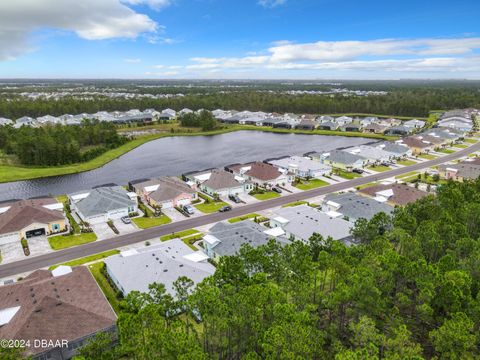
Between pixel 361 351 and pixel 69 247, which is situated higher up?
pixel 361 351

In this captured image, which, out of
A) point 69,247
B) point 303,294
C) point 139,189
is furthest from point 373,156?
point 69,247

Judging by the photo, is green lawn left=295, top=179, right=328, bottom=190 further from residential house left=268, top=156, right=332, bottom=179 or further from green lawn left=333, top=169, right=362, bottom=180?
green lawn left=333, top=169, right=362, bottom=180

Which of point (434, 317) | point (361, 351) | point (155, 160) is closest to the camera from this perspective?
point (361, 351)

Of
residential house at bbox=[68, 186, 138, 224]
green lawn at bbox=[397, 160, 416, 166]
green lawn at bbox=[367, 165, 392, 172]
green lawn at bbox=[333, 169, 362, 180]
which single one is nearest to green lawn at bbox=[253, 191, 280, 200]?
green lawn at bbox=[333, 169, 362, 180]

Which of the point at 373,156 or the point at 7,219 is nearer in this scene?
the point at 7,219

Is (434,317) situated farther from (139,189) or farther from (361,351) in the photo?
(139,189)

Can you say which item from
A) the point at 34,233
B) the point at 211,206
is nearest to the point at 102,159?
the point at 34,233

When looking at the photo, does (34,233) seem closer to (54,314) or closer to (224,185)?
(54,314)
